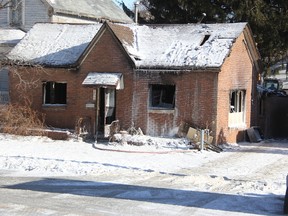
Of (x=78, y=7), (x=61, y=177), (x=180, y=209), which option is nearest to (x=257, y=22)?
(x=78, y=7)

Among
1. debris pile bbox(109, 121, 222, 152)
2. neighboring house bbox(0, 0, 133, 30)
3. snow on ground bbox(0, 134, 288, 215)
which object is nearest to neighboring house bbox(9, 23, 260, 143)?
debris pile bbox(109, 121, 222, 152)

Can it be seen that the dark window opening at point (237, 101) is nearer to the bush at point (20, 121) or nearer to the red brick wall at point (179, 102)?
the red brick wall at point (179, 102)

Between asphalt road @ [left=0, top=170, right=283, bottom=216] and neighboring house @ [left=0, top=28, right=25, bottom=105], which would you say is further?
neighboring house @ [left=0, top=28, right=25, bottom=105]

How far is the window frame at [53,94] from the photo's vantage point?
2553 cm

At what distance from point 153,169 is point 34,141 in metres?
7.72

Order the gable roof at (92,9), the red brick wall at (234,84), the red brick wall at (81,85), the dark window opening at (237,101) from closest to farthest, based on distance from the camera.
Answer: the red brick wall at (234,84)
the red brick wall at (81,85)
the dark window opening at (237,101)
the gable roof at (92,9)

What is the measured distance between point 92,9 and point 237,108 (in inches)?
654

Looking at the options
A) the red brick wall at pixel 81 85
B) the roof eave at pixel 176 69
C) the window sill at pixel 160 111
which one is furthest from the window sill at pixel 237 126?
the red brick wall at pixel 81 85

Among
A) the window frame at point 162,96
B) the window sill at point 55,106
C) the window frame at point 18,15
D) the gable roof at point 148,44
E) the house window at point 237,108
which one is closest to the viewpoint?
the gable roof at point 148,44

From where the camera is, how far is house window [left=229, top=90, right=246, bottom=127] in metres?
24.5

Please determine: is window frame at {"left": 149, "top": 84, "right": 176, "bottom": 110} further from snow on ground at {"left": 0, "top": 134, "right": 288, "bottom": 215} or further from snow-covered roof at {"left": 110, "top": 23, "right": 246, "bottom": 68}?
snow on ground at {"left": 0, "top": 134, "right": 288, "bottom": 215}

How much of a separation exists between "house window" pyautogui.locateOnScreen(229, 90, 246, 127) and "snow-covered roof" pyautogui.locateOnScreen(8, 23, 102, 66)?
7.18 meters

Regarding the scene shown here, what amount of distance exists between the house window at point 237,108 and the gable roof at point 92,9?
556 inches

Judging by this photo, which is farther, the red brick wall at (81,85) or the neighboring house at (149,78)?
the red brick wall at (81,85)
